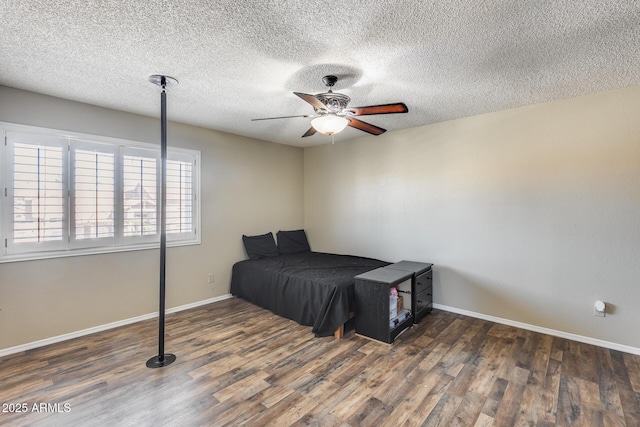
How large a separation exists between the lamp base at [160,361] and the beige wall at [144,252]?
1.12 metres

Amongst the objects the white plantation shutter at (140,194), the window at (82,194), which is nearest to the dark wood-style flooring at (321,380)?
the window at (82,194)

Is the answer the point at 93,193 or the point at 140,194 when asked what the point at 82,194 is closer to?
the point at 93,193

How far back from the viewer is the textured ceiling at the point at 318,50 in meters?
1.71

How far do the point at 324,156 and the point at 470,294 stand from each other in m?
3.13

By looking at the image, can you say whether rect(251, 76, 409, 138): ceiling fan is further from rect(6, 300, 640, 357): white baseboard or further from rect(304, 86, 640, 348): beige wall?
rect(6, 300, 640, 357): white baseboard

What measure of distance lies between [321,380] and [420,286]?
1.77 metres

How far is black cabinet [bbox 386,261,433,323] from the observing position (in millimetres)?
3449

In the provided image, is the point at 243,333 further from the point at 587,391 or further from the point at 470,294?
the point at 587,391

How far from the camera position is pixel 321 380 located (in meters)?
2.38

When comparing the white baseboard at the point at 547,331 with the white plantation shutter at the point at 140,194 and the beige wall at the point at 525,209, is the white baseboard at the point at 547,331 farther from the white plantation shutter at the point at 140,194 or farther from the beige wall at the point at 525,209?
the white plantation shutter at the point at 140,194

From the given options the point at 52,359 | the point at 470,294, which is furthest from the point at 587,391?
the point at 52,359

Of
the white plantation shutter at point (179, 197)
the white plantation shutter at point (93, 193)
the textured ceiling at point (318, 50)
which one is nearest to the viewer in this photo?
the textured ceiling at point (318, 50)

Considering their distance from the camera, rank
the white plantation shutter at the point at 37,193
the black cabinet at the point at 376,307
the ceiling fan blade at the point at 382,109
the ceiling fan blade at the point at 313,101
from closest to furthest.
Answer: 1. the ceiling fan blade at the point at 313,101
2. the ceiling fan blade at the point at 382,109
3. the white plantation shutter at the point at 37,193
4. the black cabinet at the point at 376,307

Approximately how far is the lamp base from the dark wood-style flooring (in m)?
0.06
